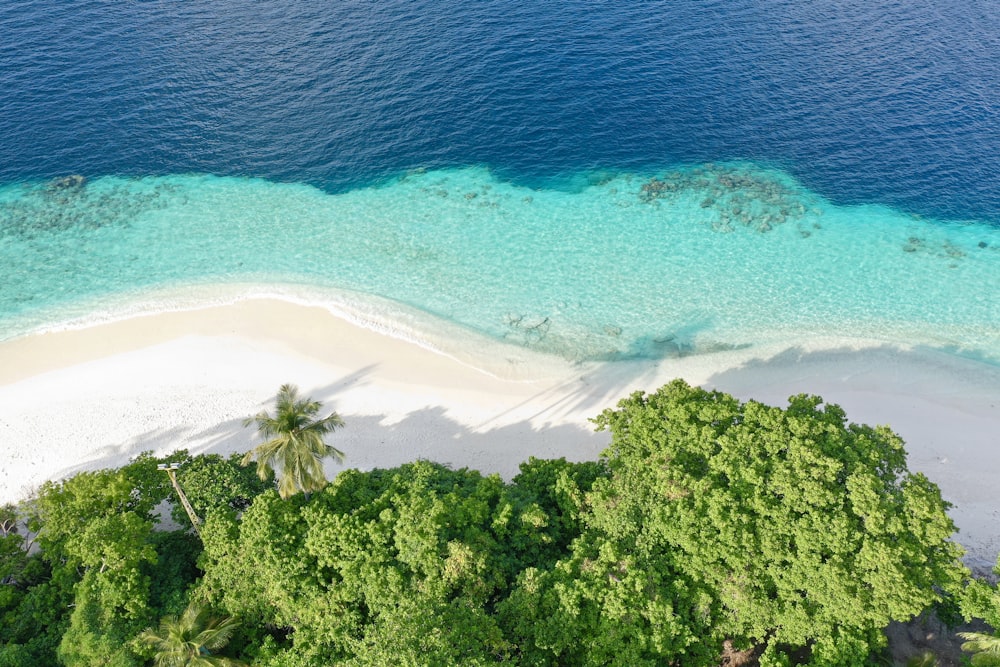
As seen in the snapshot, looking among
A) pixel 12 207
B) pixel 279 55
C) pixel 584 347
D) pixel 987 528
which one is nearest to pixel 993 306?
pixel 987 528

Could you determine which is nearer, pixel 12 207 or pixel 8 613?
pixel 8 613

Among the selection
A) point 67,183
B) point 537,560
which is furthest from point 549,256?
point 67,183

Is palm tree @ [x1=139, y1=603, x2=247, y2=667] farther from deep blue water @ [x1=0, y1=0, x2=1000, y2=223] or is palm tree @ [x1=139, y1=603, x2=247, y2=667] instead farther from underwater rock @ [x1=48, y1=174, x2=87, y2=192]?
underwater rock @ [x1=48, y1=174, x2=87, y2=192]

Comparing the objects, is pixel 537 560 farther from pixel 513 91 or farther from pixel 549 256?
pixel 513 91

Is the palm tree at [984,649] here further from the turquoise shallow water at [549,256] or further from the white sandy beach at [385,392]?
the turquoise shallow water at [549,256]

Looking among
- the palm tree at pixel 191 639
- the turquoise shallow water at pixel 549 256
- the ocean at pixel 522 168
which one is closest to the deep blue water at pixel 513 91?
the ocean at pixel 522 168

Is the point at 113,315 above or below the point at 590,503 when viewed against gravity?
above

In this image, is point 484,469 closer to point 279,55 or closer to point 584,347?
point 584,347
